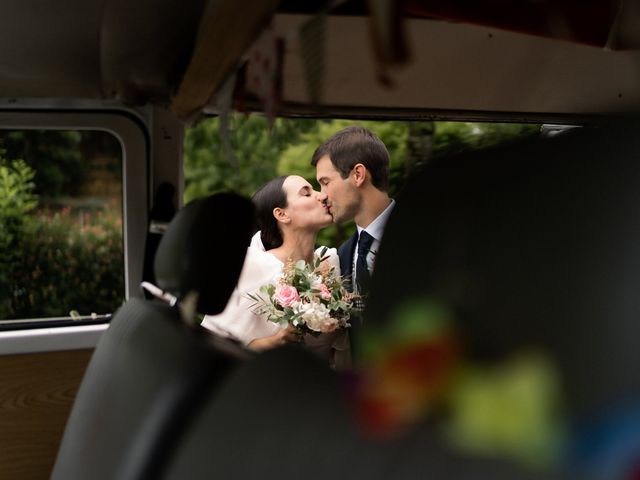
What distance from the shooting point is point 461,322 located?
40.7 inches

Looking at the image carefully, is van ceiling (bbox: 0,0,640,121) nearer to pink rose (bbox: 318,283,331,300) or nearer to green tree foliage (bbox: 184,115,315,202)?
green tree foliage (bbox: 184,115,315,202)

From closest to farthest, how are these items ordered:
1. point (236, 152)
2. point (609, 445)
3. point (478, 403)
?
point (609, 445) < point (478, 403) < point (236, 152)

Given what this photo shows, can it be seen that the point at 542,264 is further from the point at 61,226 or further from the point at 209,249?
the point at 61,226

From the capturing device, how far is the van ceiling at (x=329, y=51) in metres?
1.62

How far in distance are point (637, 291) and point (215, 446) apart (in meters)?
0.67

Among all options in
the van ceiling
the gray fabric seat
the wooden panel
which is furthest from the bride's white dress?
the gray fabric seat

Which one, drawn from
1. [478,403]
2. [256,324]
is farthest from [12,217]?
[478,403]

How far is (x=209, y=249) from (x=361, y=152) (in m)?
1.54

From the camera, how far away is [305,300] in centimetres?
307

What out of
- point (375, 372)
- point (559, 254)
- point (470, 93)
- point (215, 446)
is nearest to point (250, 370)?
point (215, 446)

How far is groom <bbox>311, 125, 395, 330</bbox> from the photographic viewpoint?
3.21 meters

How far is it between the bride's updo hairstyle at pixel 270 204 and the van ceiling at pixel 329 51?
777mm

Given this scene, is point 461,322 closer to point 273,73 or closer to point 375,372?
point 375,372

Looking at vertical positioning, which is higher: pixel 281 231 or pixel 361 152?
pixel 361 152
